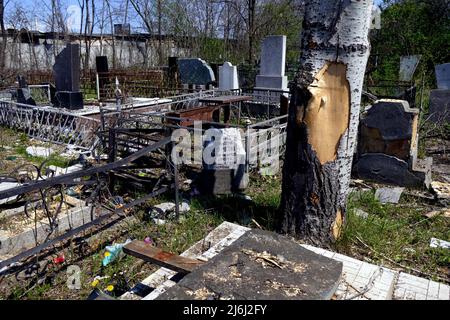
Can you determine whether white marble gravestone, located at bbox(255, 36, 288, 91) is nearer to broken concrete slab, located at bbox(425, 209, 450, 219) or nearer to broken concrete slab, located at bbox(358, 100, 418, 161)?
broken concrete slab, located at bbox(358, 100, 418, 161)

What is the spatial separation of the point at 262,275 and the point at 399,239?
5.82 feet

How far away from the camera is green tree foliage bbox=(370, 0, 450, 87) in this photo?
1319 cm

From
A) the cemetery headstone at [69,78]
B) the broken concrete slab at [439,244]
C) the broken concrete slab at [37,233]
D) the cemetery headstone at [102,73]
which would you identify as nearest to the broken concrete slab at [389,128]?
the broken concrete slab at [439,244]

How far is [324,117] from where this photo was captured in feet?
9.62

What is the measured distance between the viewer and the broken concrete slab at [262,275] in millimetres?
2037

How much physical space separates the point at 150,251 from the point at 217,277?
0.67 meters

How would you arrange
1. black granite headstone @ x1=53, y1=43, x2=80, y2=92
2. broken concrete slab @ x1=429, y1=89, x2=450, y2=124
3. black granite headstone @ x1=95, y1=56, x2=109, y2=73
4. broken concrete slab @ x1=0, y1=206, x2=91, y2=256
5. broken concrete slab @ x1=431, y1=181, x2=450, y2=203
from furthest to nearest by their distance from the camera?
black granite headstone @ x1=95, y1=56, x2=109, y2=73 < black granite headstone @ x1=53, y1=43, x2=80, y2=92 < broken concrete slab @ x1=429, y1=89, x2=450, y2=124 < broken concrete slab @ x1=431, y1=181, x2=450, y2=203 < broken concrete slab @ x1=0, y1=206, x2=91, y2=256

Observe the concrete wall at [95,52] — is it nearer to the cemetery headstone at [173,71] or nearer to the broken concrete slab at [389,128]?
the cemetery headstone at [173,71]

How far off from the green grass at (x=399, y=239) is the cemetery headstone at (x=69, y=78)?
25.6 ft

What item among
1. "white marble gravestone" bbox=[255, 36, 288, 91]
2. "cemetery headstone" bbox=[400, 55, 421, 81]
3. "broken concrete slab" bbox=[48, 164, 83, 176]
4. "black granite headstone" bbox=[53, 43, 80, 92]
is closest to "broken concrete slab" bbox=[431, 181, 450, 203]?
"broken concrete slab" bbox=[48, 164, 83, 176]

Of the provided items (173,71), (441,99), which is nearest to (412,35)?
(441,99)

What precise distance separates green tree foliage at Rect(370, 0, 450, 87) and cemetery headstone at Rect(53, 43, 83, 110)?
944cm

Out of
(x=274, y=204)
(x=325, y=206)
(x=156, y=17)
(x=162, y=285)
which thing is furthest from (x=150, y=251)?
(x=156, y=17)
